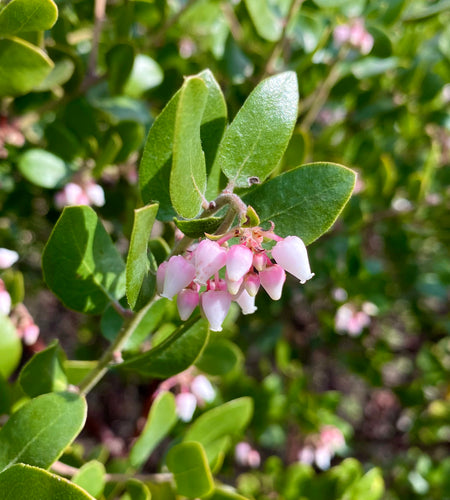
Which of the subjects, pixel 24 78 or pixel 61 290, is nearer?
pixel 61 290

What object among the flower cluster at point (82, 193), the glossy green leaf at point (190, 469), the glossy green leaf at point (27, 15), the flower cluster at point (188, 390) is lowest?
the flower cluster at point (188, 390)

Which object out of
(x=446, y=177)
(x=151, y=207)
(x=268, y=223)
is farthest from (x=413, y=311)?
(x=151, y=207)

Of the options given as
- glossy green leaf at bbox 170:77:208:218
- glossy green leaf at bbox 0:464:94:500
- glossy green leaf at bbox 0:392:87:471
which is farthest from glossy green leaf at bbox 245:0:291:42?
glossy green leaf at bbox 0:464:94:500

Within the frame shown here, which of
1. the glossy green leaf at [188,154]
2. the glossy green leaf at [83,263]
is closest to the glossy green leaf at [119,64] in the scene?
the glossy green leaf at [83,263]

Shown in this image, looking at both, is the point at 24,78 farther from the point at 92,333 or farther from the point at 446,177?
the point at 92,333

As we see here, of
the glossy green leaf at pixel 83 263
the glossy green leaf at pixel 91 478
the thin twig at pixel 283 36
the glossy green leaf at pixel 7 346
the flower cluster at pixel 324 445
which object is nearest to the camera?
the glossy green leaf at pixel 83 263

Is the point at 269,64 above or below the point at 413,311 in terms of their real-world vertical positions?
above

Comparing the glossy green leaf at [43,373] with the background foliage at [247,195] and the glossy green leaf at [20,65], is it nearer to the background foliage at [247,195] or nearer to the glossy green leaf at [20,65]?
the background foliage at [247,195]
